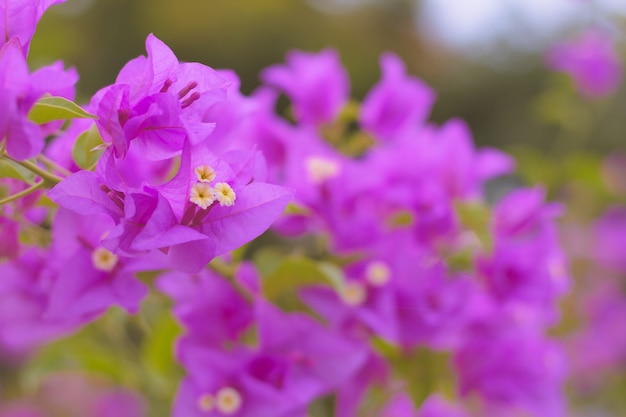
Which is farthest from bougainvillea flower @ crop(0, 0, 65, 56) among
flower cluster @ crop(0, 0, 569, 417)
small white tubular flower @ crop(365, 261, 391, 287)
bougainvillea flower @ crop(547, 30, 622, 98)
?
bougainvillea flower @ crop(547, 30, 622, 98)

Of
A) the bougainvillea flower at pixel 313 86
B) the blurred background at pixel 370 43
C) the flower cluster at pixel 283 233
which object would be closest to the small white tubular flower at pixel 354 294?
the flower cluster at pixel 283 233

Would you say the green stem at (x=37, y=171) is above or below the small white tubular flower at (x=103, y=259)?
above

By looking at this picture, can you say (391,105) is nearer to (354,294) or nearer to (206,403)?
(354,294)

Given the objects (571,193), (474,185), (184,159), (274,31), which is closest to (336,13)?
(274,31)

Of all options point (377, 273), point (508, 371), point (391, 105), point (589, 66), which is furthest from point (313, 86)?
point (589, 66)

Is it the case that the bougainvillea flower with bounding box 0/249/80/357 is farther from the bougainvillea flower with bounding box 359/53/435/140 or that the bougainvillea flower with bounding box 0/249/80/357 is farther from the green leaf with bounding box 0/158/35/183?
the bougainvillea flower with bounding box 359/53/435/140

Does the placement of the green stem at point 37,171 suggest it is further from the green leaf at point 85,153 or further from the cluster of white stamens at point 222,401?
the cluster of white stamens at point 222,401

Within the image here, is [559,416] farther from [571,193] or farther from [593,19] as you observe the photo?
[593,19]
